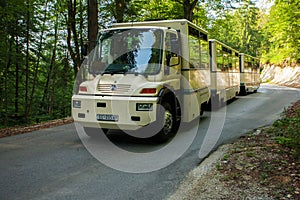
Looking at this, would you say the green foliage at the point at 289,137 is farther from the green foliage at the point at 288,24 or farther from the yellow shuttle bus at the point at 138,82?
the green foliage at the point at 288,24

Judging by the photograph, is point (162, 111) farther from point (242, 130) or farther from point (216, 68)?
point (216, 68)

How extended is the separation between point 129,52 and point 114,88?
110 cm

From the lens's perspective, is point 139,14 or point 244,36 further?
point 244,36

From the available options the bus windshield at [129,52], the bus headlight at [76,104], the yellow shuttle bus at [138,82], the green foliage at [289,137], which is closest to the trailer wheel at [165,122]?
the yellow shuttle bus at [138,82]

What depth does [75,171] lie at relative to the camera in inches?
199

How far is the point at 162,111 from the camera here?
6.81 meters

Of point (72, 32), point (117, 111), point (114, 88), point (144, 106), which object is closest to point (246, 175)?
point (144, 106)

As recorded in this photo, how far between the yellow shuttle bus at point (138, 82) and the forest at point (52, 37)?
5249 mm

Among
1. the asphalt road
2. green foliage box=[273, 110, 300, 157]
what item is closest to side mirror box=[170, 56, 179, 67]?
the asphalt road

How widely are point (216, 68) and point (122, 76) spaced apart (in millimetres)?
7934

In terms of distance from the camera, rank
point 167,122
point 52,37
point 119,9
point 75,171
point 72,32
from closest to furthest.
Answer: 1. point 75,171
2. point 167,122
3. point 119,9
4. point 52,37
5. point 72,32

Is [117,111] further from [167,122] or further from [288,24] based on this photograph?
[288,24]

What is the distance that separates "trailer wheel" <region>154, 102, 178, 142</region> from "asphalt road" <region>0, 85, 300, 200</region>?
0.30 meters

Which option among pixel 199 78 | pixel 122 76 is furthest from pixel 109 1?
pixel 122 76
